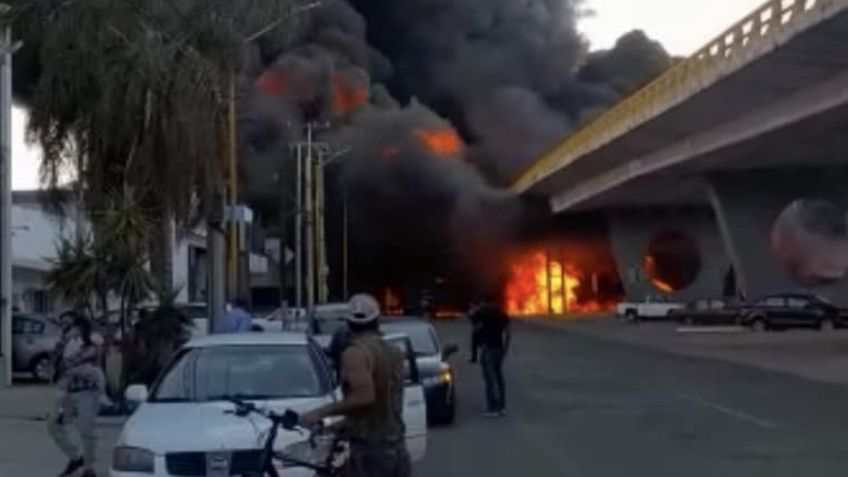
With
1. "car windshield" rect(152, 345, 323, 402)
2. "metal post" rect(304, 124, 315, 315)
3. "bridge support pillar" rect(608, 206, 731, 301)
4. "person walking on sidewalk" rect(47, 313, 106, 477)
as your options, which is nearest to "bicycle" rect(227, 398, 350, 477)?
"car windshield" rect(152, 345, 323, 402)

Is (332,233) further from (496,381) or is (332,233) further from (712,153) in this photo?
(496,381)

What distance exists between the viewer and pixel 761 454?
1581 cm

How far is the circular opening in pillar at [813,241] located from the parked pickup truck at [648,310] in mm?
5730

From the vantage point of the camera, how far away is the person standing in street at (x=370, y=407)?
7.50 m

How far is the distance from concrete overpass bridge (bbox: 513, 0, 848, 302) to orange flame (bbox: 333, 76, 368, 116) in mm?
9543

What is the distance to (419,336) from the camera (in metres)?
21.0

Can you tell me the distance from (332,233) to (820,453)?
72.2 metres

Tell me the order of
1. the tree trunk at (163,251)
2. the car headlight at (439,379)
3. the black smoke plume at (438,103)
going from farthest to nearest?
the black smoke plume at (438,103) → the tree trunk at (163,251) → the car headlight at (439,379)

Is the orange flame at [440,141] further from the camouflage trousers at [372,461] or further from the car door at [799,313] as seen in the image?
the camouflage trousers at [372,461]

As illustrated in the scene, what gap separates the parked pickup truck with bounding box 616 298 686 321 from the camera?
73500mm

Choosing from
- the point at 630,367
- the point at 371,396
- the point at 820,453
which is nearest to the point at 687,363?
the point at 630,367

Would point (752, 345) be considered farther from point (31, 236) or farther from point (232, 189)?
point (232, 189)

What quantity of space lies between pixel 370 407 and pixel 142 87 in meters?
15.7

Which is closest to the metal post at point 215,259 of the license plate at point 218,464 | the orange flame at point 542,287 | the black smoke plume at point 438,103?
the license plate at point 218,464
